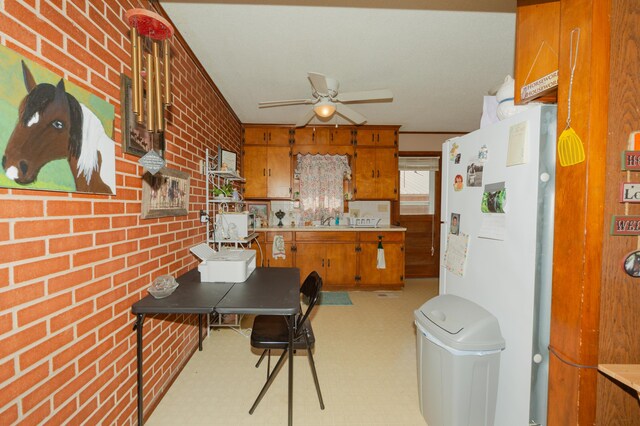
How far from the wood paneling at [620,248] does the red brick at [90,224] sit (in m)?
2.09

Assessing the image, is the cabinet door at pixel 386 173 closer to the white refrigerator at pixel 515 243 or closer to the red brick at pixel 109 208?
the white refrigerator at pixel 515 243

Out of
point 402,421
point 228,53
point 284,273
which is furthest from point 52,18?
point 402,421

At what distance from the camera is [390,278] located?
4.25 metres

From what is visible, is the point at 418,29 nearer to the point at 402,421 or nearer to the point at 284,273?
the point at 284,273

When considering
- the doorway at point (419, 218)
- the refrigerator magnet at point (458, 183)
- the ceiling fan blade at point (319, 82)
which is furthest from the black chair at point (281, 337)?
the doorway at point (419, 218)

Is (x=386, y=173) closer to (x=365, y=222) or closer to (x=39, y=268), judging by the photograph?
(x=365, y=222)

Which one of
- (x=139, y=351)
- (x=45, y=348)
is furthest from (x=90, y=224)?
(x=139, y=351)

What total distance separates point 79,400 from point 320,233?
3.23 metres

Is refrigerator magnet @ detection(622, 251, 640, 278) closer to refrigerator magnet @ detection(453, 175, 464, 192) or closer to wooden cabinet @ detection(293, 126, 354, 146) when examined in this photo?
refrigerator magnet @ detection(453, 175, 464, 192)

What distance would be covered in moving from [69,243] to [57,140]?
0.42 meters

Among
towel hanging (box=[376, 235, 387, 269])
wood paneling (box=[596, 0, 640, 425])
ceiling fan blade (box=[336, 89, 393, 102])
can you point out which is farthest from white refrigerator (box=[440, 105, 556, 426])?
towel hanging (box=[376, 235, 387, 269])

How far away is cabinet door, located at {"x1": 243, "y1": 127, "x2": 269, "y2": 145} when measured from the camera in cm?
436

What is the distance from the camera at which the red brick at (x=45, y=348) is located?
95 cm

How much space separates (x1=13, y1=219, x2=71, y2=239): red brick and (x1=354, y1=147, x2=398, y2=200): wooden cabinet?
3.74 metres
